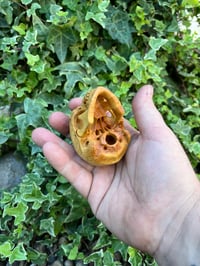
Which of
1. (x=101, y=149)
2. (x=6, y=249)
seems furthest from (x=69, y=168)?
(x=6, y=249)

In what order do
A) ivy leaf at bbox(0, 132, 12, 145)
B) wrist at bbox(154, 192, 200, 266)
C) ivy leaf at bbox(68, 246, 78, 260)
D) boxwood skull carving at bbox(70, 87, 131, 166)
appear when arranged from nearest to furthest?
wrist at bbox(154, 192, 200, 266) → boxwood skull carving at bbox(70, 87, 131, 166) → ivy leaf at bbox(68, 246, 78, 260) → ivy leaf at bbox(0, 132, 12, 145)

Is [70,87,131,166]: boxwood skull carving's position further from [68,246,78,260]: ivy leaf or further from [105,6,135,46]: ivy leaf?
[105,6,135,46]: ivy leaf

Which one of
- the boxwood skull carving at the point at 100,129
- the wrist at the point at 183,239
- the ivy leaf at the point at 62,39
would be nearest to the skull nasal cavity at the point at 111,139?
the boxwood skull carving at the point at 100,129

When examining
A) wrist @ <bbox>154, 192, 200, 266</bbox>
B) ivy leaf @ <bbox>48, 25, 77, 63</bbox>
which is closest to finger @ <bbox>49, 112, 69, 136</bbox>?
ivy leaf @ <bbox>48, 25, 77, 63</bbox>

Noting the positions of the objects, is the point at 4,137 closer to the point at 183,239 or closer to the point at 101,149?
the point at 101,149

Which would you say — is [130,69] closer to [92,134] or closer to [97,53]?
[97,53]

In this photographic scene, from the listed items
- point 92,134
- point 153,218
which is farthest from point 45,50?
point 153,218
